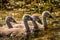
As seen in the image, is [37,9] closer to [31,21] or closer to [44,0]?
[44,0]

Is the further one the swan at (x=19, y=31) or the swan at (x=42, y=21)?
the swan at (x=42, y=21)

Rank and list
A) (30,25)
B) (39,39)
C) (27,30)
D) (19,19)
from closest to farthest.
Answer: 1. (39,39)
2. (27,30)
3. (30,25)
4. (19,19)

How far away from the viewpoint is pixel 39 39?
8.52m

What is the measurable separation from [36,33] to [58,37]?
81 cm

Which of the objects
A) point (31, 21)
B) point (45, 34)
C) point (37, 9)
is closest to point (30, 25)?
point (31, 21)

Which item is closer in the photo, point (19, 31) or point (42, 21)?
point (19, 31)

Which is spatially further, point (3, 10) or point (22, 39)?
point (3, 10)

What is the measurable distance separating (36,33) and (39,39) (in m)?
0.61

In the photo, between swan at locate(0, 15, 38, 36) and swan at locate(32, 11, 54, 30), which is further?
swan at locate(32, 11, 54, 30)

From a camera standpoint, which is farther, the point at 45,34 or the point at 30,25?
the point at 30,25

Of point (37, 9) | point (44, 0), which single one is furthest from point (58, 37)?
Answer: point (44, 0)

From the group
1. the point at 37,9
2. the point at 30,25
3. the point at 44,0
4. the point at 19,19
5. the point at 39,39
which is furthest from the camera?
the point at 44,0

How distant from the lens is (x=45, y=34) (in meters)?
8.99

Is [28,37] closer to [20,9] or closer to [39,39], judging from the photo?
[39,39]
